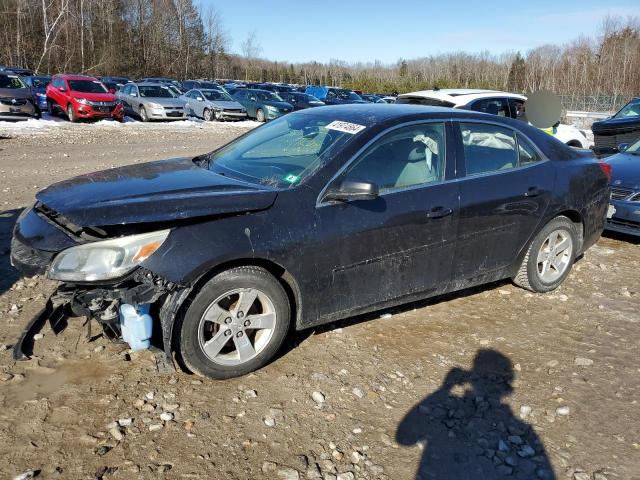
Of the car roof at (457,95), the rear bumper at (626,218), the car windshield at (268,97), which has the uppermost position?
the car windshield at (268,97)

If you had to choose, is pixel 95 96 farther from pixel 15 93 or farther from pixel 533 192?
pixel 533 192

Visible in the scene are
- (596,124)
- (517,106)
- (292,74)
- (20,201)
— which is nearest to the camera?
(20,201)

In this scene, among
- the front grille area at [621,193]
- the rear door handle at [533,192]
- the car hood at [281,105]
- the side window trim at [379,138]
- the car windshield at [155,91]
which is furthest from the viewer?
the car hood at [281,105]

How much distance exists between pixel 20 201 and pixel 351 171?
571 cm

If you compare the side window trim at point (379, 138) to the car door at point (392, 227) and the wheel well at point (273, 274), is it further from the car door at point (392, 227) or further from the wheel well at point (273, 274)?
the wheel well at point (273, 274)

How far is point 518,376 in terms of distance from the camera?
3.67 metres

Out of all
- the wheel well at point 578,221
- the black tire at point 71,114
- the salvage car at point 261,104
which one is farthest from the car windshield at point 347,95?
the wheel well at point 578,221

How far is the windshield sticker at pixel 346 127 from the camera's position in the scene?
3.92 metres

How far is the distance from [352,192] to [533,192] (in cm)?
200

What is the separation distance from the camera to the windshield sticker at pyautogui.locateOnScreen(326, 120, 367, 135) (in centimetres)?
392

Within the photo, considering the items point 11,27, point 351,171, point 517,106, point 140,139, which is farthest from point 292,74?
point 351,171

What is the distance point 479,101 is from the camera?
1034 centimetres

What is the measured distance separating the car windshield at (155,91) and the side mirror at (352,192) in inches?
868

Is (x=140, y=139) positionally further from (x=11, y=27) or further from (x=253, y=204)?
(x=11, y=27)
